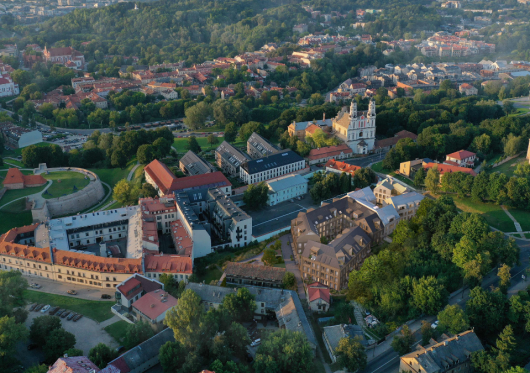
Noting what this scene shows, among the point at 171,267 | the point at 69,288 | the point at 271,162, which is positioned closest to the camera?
the point at 69,288

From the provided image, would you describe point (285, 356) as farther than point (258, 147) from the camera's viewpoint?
No

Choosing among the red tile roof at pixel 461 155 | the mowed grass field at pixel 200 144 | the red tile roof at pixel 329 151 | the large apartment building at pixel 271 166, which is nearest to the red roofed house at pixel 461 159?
the red tile roof at pixel 461 155

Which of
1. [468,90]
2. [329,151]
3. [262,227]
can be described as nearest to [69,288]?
[262,227]

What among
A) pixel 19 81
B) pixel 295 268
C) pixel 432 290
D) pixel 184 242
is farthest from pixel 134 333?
pixel 19 81

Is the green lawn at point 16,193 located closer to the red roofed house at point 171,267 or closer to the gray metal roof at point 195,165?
the gray metal roof at point 195,165

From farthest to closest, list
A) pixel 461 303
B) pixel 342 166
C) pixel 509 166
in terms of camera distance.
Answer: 1. pixel 342 166
2. pixel 509 166
3. pixel 461 303

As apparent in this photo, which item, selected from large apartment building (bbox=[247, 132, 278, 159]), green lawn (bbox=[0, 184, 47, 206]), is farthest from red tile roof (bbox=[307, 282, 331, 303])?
green lawn (bbox=[0, 184, 47, 206])

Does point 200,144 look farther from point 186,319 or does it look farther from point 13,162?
point 186,319
